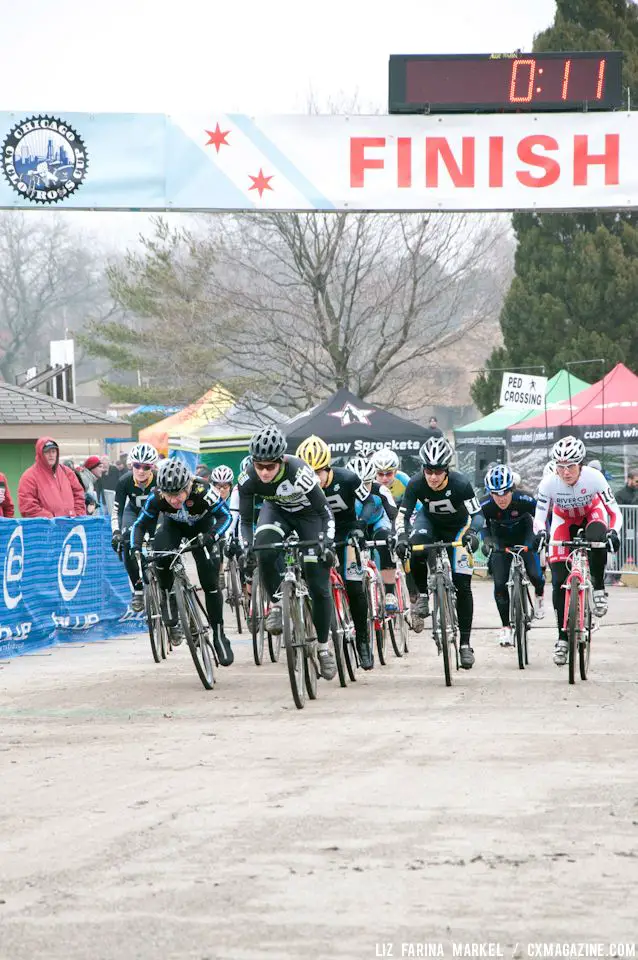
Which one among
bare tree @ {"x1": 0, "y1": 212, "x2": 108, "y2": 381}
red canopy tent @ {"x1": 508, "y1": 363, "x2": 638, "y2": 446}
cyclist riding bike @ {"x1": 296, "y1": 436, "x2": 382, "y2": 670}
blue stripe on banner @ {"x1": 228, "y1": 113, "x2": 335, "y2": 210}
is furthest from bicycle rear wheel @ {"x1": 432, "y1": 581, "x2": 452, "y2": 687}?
bare tree @ {"x1": 0, "y1": 212, "x2": 108, "y2": 381}

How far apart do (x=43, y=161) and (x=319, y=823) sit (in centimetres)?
1400

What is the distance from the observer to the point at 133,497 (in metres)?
15.4

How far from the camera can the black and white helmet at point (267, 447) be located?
1113cm

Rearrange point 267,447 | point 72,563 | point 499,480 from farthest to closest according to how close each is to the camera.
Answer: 1. point 72,563
2. point 499,480
3. point 267,447

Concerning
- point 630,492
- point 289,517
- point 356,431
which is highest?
point 356,431

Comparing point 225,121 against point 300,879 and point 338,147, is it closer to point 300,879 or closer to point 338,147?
point 338,147

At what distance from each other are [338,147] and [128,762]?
40.5 ft

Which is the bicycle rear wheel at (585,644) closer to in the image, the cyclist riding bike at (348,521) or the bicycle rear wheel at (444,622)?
the bicycle rear wheel at (444,622)

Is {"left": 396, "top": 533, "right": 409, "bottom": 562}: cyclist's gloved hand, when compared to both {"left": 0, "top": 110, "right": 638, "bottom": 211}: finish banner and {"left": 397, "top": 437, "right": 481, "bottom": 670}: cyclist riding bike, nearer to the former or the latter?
{"left": 397, "top": 437, "right": 481, "bottom": 670}: cyclist riding bike

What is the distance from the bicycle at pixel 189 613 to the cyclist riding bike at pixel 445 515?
6.05 ft

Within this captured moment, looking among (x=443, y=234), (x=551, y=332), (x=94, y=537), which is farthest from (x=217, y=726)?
(x=551, y=332)

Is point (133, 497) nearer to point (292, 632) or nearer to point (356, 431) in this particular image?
point (292, 632)

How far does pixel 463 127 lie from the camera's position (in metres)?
19.5

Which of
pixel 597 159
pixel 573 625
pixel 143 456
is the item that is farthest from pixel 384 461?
pixel 597 159
